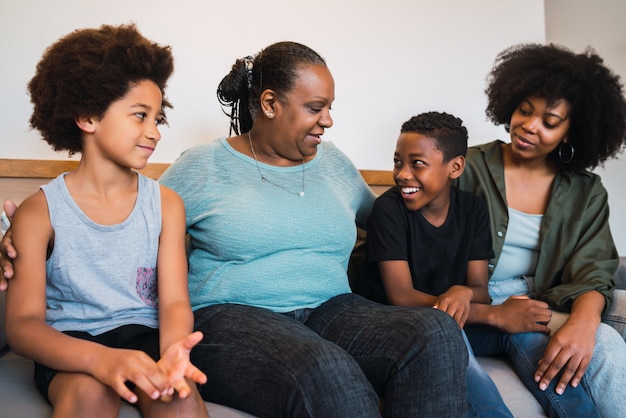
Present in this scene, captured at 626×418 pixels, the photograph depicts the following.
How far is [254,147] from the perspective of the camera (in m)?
1.58

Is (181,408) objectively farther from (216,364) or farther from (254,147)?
(254,147)

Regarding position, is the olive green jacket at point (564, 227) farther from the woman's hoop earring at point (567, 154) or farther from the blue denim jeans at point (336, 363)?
the blue denim jeans at point (336, 363)

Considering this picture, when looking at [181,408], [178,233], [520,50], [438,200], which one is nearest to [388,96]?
[520,50]

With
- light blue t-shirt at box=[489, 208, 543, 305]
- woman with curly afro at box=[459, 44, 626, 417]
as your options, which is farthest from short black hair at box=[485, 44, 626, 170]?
light blue t-shirt at box=[489, 208, 543, 305]

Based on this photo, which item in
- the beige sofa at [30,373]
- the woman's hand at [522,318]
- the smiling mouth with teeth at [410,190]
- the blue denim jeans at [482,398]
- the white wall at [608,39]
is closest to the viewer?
the beige sofa at [30,373]

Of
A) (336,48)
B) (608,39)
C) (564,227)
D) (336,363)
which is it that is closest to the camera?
(336,363)

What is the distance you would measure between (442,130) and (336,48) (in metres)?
0.73

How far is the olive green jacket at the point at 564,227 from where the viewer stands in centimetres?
170

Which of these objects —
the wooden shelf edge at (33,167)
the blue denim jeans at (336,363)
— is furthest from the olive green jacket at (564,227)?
the wooden shelf edge at (33,167)

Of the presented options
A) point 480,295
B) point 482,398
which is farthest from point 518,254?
point 482,398

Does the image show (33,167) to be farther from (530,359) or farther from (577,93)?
(577,93)

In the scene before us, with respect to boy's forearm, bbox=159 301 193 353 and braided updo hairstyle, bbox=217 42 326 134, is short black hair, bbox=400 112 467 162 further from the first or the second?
boy's forearm, bbox=159 301 193 353

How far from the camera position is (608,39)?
2934mm

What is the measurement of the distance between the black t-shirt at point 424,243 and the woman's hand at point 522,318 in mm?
165
